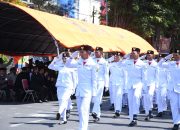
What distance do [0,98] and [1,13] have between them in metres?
3.97

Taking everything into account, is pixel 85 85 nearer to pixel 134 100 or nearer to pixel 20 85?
pixel 134 100

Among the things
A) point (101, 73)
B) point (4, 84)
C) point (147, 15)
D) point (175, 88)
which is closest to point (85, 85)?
point (175, 88)

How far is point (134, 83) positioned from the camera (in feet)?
43.0

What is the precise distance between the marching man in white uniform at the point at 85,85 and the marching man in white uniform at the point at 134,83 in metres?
2.39

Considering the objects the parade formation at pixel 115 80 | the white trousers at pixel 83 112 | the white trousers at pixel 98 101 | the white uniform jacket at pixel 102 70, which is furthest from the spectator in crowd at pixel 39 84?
the white trousers at pixel 83 112

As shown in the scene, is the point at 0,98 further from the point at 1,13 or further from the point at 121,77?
the point at 121,77

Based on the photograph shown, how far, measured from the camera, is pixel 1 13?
838 inches

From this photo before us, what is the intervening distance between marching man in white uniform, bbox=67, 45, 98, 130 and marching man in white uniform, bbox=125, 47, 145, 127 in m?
2.39

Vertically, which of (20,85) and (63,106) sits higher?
(20,85)

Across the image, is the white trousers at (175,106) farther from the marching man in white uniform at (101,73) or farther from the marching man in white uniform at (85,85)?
the marching man in white uniform at (101,73)

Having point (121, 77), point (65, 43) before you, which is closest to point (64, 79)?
point (121, 77)

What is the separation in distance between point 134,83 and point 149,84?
2189mm

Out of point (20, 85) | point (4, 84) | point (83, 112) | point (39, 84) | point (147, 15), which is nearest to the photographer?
point (83, 112)

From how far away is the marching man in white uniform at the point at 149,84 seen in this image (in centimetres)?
1462
